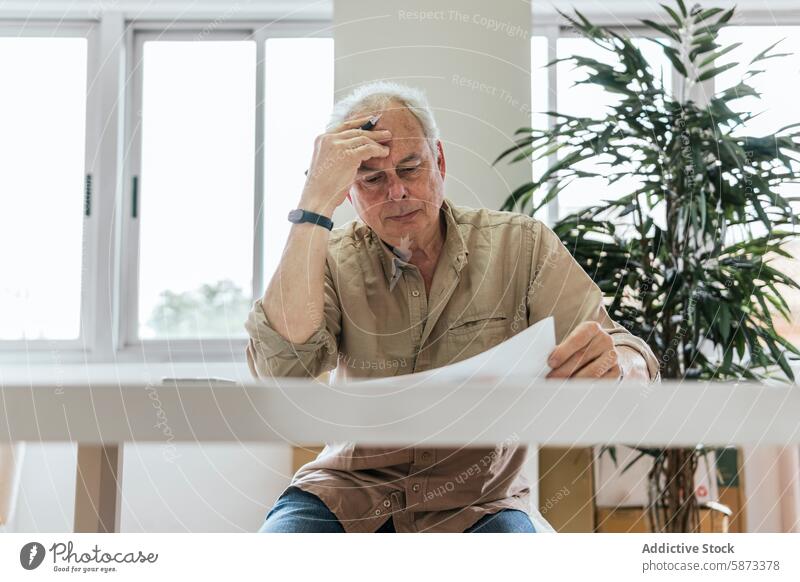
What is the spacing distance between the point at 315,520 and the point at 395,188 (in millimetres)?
329

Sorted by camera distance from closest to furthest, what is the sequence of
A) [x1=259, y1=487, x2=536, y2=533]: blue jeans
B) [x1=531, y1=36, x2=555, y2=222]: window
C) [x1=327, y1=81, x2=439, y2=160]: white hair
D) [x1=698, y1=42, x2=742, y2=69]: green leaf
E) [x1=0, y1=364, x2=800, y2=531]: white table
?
[x1=0, y1=364, x2=800, y2=531]: white table, [x1=259, y1=487, x2=536, y2=533]: blue jeans, [x1=327, y1=81, x2=439, y2=160]: white hair, [x1=698, y1=42, x2=742, y2=69]: green leaf, [x1=531, y1=36, x2=555, y2=222]: window

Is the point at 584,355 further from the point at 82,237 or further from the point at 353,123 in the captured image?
the point at 82,237

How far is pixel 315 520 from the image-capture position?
2.25ft

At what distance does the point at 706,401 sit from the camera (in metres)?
0.43

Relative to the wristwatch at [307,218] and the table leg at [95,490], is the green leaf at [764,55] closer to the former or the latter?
the wristwatch at [307,218]

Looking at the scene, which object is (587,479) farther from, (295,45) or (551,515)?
(295,45)

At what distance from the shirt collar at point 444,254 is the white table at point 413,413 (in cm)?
35

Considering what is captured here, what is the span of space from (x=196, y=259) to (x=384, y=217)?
64 cm

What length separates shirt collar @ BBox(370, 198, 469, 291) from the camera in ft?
2.59

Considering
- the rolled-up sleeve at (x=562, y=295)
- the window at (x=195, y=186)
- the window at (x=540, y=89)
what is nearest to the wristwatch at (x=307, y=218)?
the rolled-up sleeve at (x=562, y=295)

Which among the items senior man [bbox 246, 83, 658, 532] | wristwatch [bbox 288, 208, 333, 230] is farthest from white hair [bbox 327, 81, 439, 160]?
wristwatch [bbox 288, 208, 333, 230]

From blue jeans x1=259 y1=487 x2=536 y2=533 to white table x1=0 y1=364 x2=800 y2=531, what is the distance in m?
0.25

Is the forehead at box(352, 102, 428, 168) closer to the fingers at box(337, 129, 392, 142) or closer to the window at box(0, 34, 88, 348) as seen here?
the fingers at box(337, 129, 392, 142)
